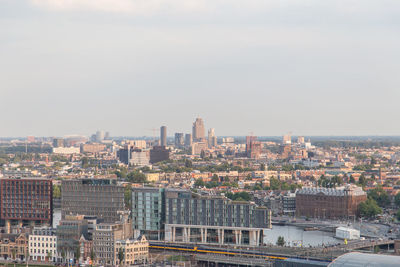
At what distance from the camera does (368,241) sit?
6788 cm

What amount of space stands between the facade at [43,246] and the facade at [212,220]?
27.0 feet

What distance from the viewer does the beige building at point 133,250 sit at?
190 ft

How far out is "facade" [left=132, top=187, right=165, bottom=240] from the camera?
66.1 metres

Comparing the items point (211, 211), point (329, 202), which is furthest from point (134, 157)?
point (211, 211)

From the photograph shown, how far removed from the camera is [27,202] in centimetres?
6831

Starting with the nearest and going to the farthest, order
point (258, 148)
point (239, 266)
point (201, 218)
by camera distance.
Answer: point (239, 266) < point (201, 218) < point (258, 148)

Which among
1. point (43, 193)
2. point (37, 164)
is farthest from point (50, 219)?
point (37, 164)

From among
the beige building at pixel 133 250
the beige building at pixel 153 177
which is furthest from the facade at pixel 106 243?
the beige building at pixel 153 177

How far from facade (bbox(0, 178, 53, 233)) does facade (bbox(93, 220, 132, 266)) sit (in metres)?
8.95

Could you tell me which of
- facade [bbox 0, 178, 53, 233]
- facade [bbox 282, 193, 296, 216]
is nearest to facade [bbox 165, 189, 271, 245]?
facade [bbox 0, 178, 53, 233]

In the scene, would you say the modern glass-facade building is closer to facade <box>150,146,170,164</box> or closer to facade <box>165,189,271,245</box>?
facade <box>165,189,271,245</box>

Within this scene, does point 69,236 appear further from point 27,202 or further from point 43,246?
point 27,202

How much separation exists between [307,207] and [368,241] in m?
24.7

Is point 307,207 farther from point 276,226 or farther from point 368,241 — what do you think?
point 368,241
